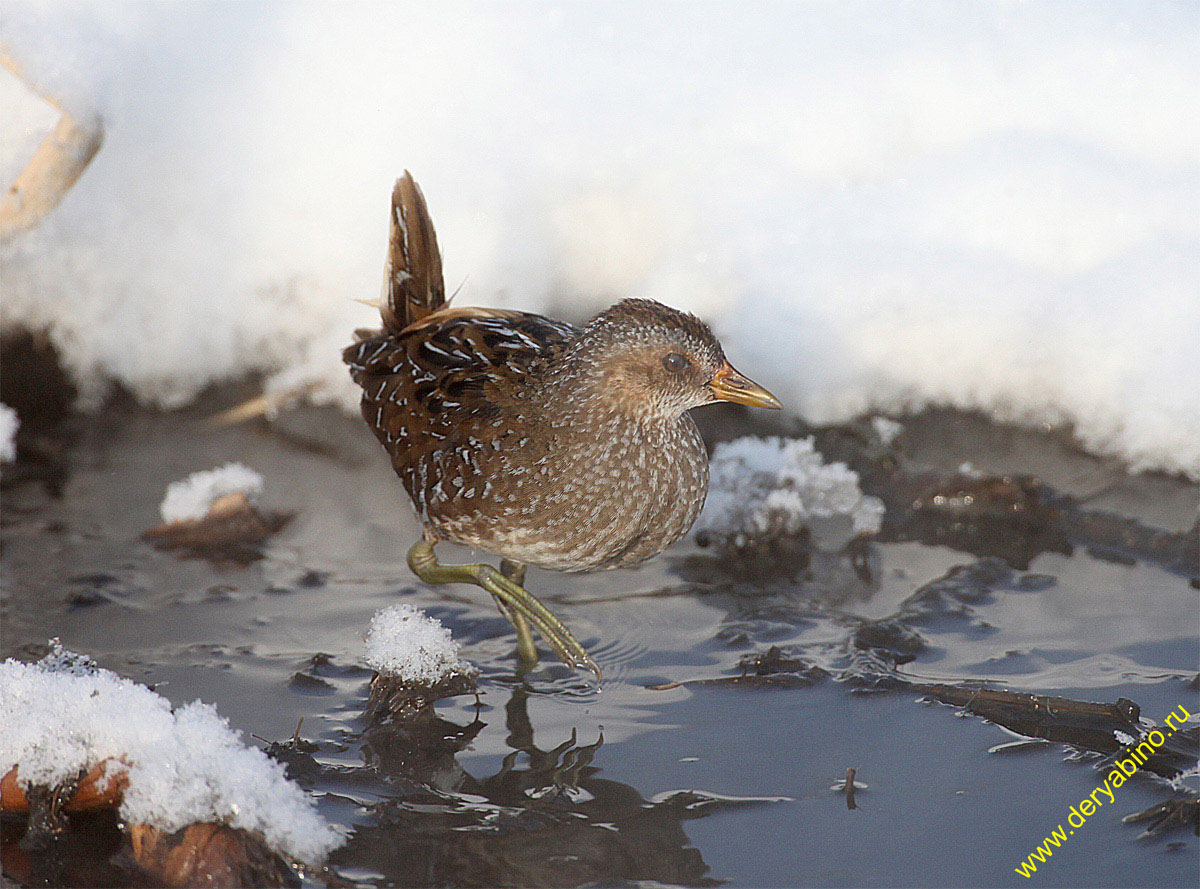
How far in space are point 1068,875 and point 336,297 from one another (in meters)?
3.36

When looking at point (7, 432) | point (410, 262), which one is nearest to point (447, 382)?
point (410, 262)

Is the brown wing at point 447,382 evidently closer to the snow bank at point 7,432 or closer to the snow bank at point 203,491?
the snow bank at point 203,491

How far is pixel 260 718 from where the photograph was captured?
303 centimetres

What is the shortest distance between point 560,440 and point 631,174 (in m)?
1.94

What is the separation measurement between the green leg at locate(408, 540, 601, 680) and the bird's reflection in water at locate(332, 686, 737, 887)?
1.15 ft

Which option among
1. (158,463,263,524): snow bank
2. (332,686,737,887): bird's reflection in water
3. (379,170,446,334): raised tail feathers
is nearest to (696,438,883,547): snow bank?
(379,170,446,334): raised tail feathers

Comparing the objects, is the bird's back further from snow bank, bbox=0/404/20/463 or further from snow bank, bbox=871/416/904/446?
snow bank, bbox=0/404/20/463

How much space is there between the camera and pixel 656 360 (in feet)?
10.2

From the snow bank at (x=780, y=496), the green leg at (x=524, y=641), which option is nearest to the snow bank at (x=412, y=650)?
the green leg at (x=524, y=641)

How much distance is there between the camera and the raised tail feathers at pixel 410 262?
3.65 m

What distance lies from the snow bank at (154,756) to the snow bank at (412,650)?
464mm

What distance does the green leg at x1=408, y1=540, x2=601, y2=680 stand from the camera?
328 centimetres

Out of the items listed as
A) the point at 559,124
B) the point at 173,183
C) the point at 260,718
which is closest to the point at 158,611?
the point at 260,718

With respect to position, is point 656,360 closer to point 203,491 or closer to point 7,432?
point 203,491
